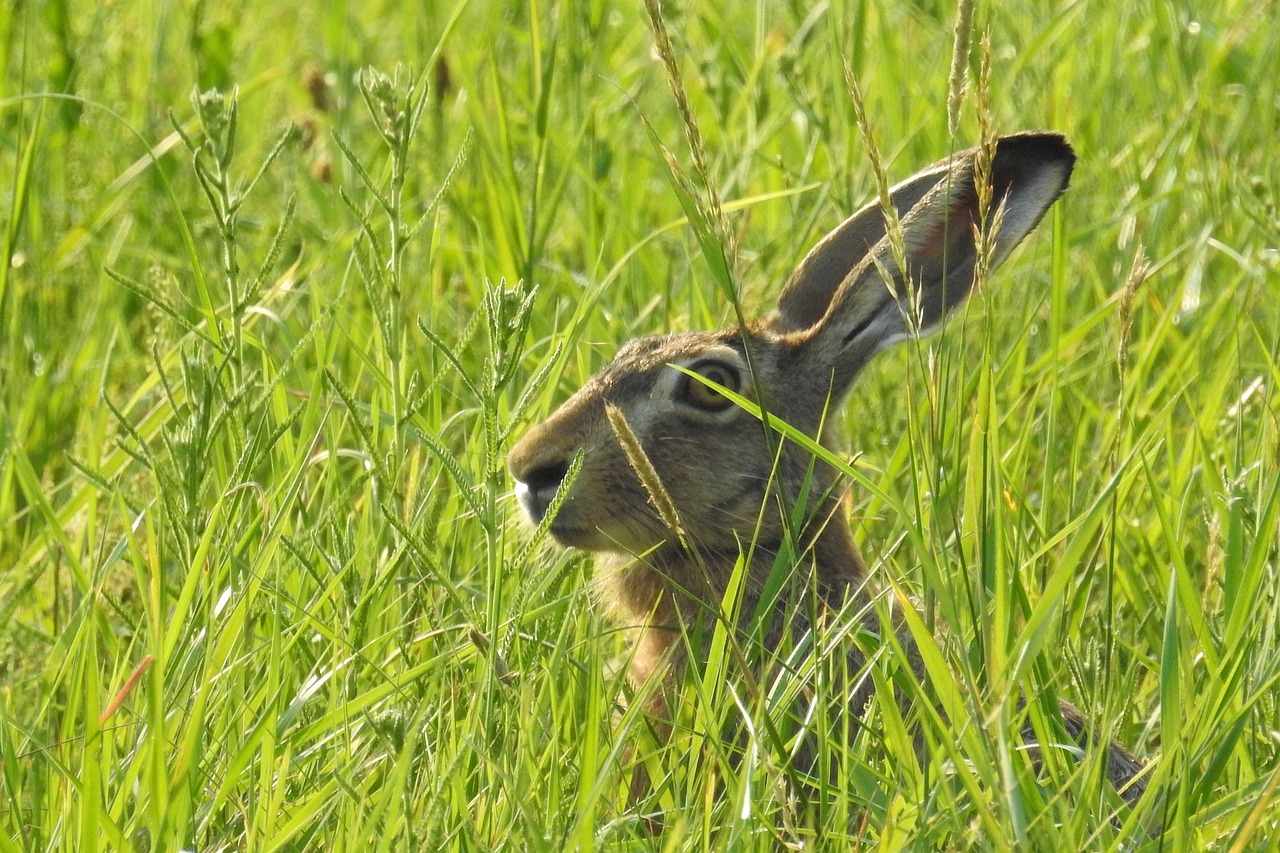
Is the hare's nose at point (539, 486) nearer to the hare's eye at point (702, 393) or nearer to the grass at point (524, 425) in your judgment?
the grass at point (524, 425)

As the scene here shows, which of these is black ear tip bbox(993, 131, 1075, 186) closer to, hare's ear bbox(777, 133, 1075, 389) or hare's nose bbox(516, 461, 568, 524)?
hare's ear bbox(777, 133, 1075, 389)

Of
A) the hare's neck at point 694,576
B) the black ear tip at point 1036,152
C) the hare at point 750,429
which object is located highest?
the black ear tip at point 1036,152

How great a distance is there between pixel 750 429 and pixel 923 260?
2.46 feet

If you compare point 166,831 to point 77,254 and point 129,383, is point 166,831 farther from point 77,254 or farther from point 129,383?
point 77,254

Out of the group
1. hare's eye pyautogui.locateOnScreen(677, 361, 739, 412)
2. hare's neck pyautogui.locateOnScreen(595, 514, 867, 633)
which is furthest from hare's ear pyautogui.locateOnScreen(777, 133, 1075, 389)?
hare's neck pyautogui.locateOnScreen(595, 514, 867, 633)

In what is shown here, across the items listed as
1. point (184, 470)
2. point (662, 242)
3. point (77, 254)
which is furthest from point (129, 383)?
point (184, 470)

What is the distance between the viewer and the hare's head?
3.76 m

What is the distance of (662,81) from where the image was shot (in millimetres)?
6707

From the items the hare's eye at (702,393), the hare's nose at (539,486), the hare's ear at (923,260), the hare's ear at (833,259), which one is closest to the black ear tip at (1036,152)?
the hare's ear at (923,260)

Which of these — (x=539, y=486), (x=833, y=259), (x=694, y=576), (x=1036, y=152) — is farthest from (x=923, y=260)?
(x=539, y=486)

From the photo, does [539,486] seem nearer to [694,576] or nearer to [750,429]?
[694,576]

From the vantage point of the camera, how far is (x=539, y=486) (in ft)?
12.3

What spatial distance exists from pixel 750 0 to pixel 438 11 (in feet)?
4.62

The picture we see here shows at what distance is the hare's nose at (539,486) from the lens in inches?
146
